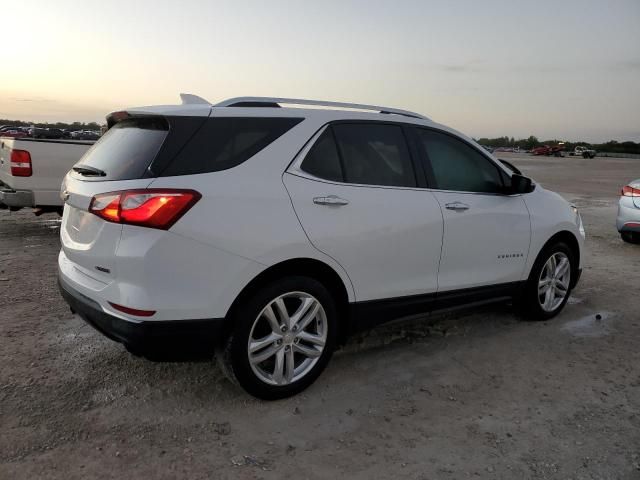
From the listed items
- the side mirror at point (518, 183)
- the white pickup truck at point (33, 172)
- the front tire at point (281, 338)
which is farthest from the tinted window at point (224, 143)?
the white pickup truck at point (33, 172)

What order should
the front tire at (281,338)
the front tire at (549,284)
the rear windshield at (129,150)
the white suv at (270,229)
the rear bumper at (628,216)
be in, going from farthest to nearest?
the rear bumper at (628,216), the front tire at (549,284), the front tire at (281,338), the rear windshield at (129,150), the white suv at (270,229)

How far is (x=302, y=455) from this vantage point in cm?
270

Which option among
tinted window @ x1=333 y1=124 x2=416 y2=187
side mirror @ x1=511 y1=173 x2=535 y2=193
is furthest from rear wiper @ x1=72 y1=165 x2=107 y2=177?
side mirror @ x1=511 y1=173 x2=535 y2=193

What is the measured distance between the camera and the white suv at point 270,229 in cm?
273

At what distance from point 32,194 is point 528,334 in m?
6.51

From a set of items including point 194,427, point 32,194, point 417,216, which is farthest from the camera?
point 32,194

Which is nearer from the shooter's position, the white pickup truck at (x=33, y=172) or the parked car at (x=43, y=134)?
the white pickup truck at (x=33, y=172)

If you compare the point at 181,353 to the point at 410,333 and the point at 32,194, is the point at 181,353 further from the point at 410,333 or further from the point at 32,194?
the point at 32,194

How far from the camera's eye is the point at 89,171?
314cm

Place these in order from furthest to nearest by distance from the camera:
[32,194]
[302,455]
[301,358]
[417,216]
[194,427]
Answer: [32,194], [417,216], [301,358], [194,427], [302,455]

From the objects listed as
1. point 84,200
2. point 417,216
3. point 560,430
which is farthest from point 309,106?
point 560,430

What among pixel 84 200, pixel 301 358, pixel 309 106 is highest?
pixel 309 106

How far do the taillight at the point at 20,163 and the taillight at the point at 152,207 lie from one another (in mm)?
5465

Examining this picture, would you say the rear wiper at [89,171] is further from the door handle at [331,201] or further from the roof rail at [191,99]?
the door handle at [331,201]
